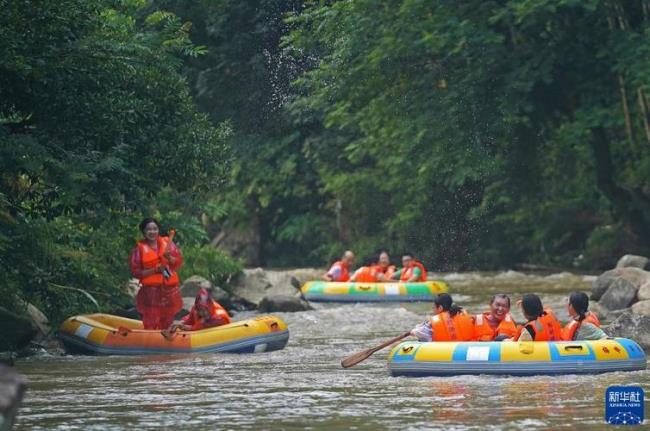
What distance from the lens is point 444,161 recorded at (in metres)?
28.0

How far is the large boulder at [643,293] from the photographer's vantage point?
70.6 feet

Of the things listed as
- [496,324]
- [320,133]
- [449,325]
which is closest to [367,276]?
[320,133]

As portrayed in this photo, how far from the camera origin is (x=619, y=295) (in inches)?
850

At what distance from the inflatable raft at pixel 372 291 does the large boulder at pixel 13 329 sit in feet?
35.3

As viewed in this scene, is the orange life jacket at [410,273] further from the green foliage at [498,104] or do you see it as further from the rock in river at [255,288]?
the green foliage at [498,104]

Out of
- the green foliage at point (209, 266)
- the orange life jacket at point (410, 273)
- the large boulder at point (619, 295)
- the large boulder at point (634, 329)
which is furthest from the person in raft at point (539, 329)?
the orange life jacket at point (410, 273)

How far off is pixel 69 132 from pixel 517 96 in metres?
13.8

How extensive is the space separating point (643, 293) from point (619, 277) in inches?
25.2

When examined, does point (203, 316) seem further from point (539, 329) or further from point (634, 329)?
point (634, 329)

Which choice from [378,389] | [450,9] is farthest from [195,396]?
[450,9]

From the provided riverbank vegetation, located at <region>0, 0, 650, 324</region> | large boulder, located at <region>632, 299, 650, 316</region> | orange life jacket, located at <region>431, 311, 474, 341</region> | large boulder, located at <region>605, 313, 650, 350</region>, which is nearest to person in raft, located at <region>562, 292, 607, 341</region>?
orange life jacket, located at <region>431, 311, 474, 341</region>

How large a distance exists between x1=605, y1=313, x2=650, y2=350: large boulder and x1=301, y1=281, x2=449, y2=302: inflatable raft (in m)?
9.23

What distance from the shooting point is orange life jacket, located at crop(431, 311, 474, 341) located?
45.6 ft

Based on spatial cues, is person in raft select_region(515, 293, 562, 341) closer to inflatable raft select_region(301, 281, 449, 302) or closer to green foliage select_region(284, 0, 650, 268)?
green foliage select_region(284, 0, 650, 268)
